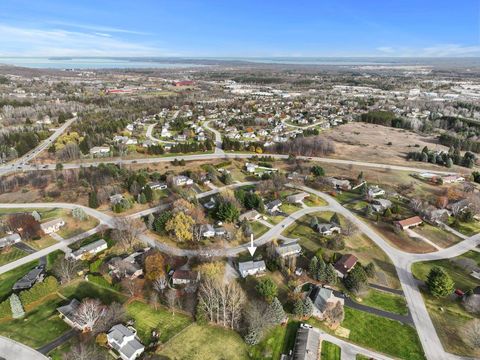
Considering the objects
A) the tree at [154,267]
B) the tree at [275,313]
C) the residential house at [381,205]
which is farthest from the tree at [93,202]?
the residential house at [381,205]

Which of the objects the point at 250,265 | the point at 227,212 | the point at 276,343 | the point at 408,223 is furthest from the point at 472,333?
the point at 227,212

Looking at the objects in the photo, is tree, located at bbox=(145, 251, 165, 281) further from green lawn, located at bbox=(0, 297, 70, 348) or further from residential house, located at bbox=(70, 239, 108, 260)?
residential house, located at bbox=(70, 239, 108, 260)

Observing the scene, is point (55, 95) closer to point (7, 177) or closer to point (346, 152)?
point (7, 177)

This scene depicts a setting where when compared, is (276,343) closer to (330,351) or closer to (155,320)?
(330,351)

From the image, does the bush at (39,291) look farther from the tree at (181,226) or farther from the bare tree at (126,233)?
the tree at (181,226)

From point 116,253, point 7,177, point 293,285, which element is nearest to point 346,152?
point 293,285

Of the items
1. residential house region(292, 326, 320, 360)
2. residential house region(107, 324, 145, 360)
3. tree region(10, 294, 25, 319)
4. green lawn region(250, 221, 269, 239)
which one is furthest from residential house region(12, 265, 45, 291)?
residential house region(292, 326, 320, 360)
